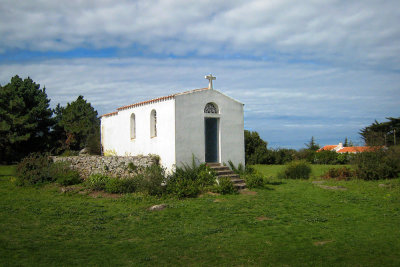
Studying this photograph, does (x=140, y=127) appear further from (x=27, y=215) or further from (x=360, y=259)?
(x=360, y=259)

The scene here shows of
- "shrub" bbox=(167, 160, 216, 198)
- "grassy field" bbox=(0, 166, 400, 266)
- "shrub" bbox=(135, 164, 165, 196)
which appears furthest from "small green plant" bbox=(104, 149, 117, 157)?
"shrub" bbox=(167, 160, 216, 198)

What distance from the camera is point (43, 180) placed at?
1695 cm

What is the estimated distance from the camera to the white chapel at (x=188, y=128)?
50.0 ft

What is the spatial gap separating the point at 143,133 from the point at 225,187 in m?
5.65

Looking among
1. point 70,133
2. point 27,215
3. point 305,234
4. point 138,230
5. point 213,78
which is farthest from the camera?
point 70,133

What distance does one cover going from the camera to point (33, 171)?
55.3ft

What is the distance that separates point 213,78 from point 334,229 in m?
9.84

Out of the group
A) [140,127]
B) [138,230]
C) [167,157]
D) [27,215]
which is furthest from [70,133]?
[138,230]

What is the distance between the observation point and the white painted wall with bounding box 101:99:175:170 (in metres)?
15.4

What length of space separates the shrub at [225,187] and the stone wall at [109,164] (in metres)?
3.27

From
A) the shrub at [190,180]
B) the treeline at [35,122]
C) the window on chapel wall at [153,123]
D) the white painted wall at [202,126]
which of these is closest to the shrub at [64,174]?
the window on chapel wall at [153,123]

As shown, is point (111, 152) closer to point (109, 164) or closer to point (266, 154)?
point (109, 164)

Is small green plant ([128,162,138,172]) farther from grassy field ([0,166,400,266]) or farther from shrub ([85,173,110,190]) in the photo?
grassy field ([0,166,400,266])

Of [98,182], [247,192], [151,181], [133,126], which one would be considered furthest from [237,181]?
[133,126]
